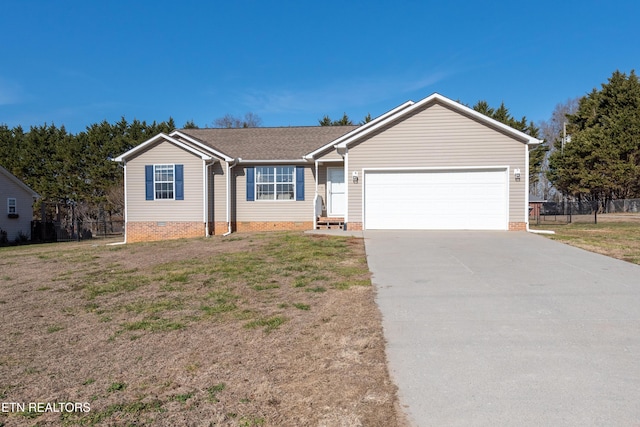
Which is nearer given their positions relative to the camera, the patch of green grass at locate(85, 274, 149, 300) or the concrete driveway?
the concrete driveway

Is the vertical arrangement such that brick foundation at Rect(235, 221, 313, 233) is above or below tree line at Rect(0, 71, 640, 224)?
below

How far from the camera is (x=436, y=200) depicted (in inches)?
599

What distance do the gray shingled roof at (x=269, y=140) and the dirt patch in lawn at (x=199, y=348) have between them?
10.4 metres

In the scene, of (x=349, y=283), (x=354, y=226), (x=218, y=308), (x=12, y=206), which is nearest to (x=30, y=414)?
(x=218, y=308)

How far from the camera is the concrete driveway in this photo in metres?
3.16

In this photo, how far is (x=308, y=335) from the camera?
4.82m

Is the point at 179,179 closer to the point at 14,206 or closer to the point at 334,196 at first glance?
the point at 334,196

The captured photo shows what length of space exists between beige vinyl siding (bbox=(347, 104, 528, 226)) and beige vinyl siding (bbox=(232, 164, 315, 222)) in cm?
331

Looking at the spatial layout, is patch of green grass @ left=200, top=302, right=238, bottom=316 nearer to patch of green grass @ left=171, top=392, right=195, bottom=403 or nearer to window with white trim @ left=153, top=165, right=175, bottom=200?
patch of green grass @ left=171, top=392, right=195, bottom=403

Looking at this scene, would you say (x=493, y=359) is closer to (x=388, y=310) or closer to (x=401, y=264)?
(x=388, y=310)

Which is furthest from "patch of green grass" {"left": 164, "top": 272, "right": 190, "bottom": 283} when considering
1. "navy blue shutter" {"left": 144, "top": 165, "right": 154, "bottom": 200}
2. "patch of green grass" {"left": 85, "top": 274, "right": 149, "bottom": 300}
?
"navy blue shutter" {"left": 144, "top": 165, "right": 154, "bottom": 200}

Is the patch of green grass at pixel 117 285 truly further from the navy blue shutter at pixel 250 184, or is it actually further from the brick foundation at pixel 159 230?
the navy blue shutter at pixel 250 184

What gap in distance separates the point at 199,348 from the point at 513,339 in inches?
135

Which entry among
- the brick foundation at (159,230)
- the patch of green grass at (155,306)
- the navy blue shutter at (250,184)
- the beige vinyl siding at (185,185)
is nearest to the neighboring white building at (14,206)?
the brick foundation at (159,230)
